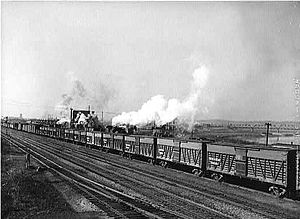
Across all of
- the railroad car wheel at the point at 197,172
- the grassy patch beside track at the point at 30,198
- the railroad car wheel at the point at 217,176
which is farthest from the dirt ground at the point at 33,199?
the railroad car wheel at the point at 217,176

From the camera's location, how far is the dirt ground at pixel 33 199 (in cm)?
1027

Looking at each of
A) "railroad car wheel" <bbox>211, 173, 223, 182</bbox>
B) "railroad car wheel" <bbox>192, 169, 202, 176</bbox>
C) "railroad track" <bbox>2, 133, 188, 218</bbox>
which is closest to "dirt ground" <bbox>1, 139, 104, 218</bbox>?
"railroad track" <bbox>2, 133, 188, 218</bbox>

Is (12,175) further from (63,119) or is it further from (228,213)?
(63,119)

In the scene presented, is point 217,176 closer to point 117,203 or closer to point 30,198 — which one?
point 117,203

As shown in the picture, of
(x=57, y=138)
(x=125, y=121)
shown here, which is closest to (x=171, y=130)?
(x=125, y=121)

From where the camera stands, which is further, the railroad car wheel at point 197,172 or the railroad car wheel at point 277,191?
the railroad car wheel at point 197,172

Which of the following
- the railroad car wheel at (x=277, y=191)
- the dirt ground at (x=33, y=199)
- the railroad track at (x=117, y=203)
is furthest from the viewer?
the railroad car wheel at (x=277, y=191)

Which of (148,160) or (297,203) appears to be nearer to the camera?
(297,203)

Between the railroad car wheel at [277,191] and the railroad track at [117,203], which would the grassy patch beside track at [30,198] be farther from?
the railroad car wheel at [277,191]

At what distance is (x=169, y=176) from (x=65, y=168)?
273 inches

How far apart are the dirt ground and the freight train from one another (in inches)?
284

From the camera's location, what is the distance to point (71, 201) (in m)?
12.1

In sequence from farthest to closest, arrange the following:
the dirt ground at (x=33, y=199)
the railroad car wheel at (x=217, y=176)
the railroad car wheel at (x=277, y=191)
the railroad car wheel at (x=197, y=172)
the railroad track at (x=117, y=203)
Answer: the railroad car wheel at (x=197, y=172) < the railroad car wheel at (x=217, y=176) < the railroad car wheel at (x=277, y=191) < the dirt ground at (x=33, y=199) < the railroad track at (x=117, y=203)

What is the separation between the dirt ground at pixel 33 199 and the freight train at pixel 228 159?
7.21 metres
